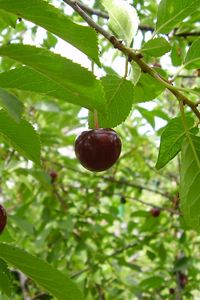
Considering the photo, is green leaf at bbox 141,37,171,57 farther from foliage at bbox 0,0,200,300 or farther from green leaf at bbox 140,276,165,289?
green leaf at bbox 140,276,165,289

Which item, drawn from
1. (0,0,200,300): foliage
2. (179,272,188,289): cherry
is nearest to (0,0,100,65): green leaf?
(0,0,200,300): foliage

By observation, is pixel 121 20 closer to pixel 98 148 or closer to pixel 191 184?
pixel 98 148

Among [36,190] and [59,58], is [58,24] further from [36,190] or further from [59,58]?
[36,190]

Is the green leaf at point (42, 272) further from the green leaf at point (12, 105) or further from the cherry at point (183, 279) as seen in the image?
the cherry at point (183, 279)

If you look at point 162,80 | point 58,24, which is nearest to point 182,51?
point 162,80

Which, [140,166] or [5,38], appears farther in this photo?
[140,166]

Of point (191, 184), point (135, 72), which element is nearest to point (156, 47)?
point (135, 72)
